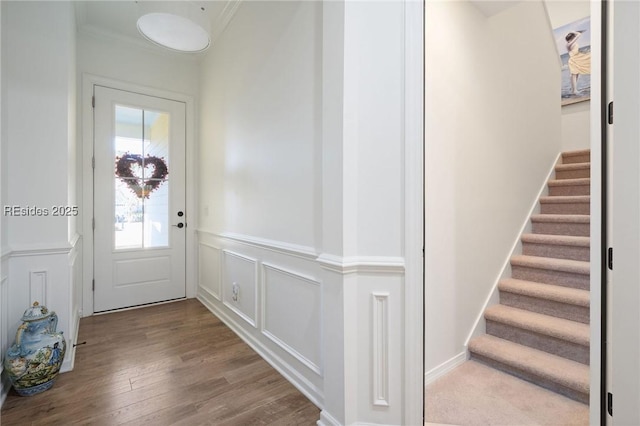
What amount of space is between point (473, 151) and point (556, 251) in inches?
51.1

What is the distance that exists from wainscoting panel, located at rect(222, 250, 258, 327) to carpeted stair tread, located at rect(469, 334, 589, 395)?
Result: 5.76 ft

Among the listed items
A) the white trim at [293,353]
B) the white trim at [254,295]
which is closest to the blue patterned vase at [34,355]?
the white trim at [254,295]

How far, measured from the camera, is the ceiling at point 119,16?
9.12 feet

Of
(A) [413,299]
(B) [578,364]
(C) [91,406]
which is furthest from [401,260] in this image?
(C) [91,406]

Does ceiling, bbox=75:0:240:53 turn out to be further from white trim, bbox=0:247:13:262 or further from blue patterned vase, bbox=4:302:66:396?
blue patterned vase, bbox=4:302:66:396

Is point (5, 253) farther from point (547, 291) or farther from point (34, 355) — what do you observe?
point (547, 291)

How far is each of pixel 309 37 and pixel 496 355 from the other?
8.30 ft

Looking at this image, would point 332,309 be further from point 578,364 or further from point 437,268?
point 578,364

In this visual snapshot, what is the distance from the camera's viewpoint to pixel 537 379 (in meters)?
1.99

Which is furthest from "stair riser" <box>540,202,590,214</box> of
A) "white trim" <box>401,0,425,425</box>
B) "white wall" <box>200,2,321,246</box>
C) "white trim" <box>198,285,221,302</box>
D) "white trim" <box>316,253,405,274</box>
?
"white trim" <box>198,285,221,302</box>

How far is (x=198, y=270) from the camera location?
3.80 meters

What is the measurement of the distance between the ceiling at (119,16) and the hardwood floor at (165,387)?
115 inches

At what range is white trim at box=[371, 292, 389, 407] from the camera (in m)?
1.49

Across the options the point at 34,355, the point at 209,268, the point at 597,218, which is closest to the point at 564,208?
the point at 597,218
